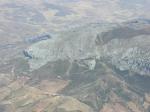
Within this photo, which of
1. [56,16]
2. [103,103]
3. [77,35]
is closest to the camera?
[103,103]

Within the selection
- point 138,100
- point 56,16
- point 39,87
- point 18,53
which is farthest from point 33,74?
point 56,16

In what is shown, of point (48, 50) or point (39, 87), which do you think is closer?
point (39, 87)

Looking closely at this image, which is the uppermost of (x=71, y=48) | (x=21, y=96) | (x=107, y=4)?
(x=71, y=48)

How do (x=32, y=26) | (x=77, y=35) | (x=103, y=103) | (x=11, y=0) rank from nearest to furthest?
(x=103, y=103) → (x=77, y=35) → (x=32, y=26) → (x=11, y=0)

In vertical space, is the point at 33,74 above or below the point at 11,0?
above

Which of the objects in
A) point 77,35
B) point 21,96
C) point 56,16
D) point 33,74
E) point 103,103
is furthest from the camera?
point 56,16

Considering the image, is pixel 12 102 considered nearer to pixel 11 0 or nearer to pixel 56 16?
pixel 56 16

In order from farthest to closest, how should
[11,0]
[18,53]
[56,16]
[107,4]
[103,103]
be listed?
[107,4] < [11,0] < [56,16] < [18,53] < [103,103]

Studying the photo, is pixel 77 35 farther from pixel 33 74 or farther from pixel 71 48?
pixel 33 74

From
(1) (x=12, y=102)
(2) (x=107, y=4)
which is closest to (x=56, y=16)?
(2) (x=107, y=4)
